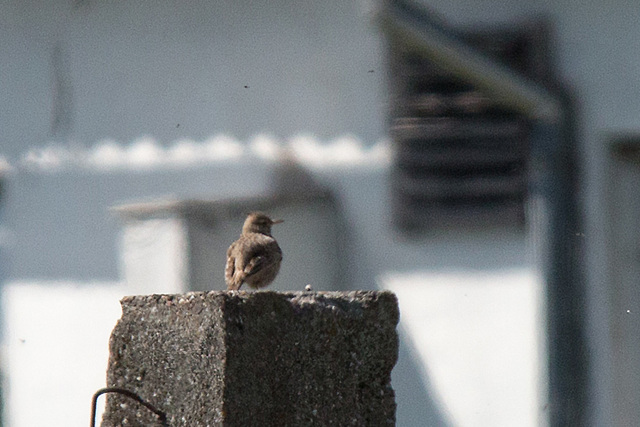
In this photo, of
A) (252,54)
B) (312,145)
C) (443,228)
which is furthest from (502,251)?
(252,54)

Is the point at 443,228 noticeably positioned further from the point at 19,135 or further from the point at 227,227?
the point at 19,135

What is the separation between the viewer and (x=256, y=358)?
271cm

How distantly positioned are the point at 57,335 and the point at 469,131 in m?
2.57

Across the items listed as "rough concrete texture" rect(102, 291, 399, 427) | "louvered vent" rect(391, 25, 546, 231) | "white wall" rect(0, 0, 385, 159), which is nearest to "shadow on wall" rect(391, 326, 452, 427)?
"louvered vent" rect(391, 25, 546, 231)

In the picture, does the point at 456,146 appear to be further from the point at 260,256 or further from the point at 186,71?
the point at 260,256

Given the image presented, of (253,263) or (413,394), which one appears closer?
(253,263)

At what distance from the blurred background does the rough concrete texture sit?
2.99 meters

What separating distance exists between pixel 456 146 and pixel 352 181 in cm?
57

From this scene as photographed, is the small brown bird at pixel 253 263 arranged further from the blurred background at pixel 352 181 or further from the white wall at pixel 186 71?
the white wall at pixel 186 71

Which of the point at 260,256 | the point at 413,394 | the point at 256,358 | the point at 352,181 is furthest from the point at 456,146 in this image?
the point at 256,358

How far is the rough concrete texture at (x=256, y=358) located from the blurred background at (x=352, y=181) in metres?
2.99

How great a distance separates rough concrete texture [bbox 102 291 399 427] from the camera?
267 centimetres

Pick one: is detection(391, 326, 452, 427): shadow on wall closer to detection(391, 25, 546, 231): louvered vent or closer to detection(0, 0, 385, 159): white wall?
detection(391, 25, 546, 231): louvered vent

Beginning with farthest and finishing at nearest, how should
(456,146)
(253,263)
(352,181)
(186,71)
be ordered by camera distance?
(186,71) → (352,181) → (456,146) → (253,263)
